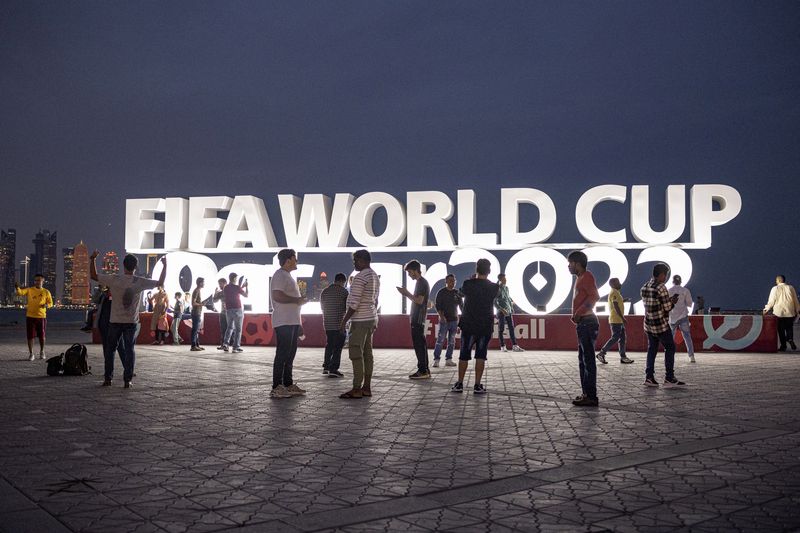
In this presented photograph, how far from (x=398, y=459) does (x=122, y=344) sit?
6000 mm

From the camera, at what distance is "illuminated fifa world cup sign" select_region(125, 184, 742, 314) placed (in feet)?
66.8

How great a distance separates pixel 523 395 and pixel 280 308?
323 centimetres

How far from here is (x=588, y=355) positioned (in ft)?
28.5

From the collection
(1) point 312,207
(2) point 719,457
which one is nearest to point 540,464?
(2) point 719,457

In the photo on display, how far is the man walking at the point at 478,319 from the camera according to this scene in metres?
9.53

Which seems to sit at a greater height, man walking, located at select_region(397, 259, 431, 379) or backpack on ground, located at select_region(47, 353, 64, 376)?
man walking, located at select_region(397, 259, 431, 379)

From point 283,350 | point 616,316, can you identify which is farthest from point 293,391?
point 616,316

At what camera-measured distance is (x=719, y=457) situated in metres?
5.63

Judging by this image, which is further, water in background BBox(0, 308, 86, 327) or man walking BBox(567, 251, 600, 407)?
water in background BBox(0, 308, 86, 327)

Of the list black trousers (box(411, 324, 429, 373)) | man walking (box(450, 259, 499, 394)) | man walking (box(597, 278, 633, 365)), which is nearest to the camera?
man walking (box(450, 259, 499, 394))

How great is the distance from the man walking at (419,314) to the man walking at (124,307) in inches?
158

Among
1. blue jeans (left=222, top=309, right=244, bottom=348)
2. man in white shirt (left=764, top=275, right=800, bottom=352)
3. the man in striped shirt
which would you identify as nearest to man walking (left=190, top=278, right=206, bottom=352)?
blue jeans (left=222, top=309, right=244, bottom=348)

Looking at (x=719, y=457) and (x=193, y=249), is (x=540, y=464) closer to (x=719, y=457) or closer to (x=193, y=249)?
(x=719, y=457)

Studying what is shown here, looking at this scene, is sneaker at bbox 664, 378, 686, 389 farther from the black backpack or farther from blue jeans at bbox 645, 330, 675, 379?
the black backpack
